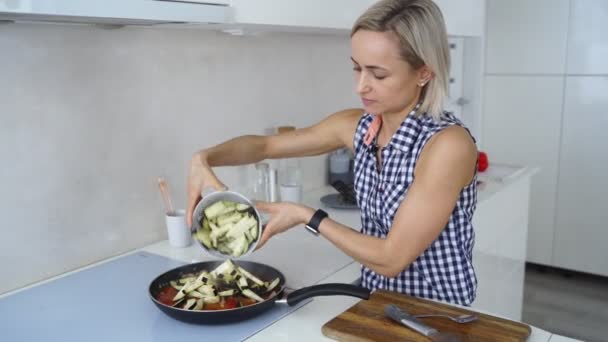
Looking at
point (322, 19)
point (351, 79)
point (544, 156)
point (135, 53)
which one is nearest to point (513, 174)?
point (351, 79)

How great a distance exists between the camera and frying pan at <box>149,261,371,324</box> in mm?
1129

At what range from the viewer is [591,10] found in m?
3.20

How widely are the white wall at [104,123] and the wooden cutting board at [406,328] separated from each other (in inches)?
29.5

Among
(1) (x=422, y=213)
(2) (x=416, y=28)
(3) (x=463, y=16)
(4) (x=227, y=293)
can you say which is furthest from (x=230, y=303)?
(3) (x=463, y=16)

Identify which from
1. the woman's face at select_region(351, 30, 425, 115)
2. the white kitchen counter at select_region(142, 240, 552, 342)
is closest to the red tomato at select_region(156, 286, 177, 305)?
the white kitchen counter at select_region(142, 240, 552, 342)

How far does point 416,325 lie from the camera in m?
1.10

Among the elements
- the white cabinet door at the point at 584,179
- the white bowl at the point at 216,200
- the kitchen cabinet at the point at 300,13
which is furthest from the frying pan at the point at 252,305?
the white cabinet door at the point at 584,179

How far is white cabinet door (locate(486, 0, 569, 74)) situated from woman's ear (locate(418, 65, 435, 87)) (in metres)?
2.38

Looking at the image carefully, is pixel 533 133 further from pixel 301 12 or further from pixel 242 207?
pixel 242 207

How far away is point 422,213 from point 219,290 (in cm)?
45

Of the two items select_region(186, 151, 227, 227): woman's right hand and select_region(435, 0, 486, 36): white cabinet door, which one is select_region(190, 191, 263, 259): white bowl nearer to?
select_region(186, 151, 227, 227): woman's right hand

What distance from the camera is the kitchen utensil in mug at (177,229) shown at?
1634 millimetres

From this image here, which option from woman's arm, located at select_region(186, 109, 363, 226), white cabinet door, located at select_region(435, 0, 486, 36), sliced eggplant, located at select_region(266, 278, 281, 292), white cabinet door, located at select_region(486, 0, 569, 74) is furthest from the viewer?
white cabinet door, located at select_region(486, 0, 569, 74)

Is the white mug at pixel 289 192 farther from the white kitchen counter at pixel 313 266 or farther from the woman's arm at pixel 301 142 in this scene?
the woman's arm at pixel 301 142
